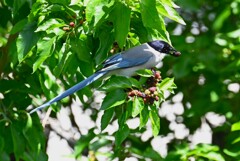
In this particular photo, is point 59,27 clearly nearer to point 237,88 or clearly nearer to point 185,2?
point 185,2

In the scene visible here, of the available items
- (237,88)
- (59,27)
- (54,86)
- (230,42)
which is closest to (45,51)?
(59,27)

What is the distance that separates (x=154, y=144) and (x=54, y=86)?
1.50 metres

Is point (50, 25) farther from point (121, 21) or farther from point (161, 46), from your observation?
point (161, 46)

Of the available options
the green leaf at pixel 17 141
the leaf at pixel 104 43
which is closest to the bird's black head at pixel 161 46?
the leaf at pixel 104 43

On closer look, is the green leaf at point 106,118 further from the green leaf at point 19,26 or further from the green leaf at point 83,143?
the green leaf at point 83,143

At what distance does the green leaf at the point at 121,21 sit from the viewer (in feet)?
9.22

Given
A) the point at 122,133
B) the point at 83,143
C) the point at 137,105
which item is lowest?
the point at 83,143

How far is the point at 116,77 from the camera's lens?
2.92 meters

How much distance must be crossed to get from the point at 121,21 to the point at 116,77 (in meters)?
0.23

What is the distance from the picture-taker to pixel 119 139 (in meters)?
3.00

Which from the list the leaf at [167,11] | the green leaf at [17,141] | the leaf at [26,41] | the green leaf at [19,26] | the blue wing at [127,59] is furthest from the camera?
the green leaf at [17,141]

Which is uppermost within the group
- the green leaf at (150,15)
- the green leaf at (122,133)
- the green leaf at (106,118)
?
the green leaf at (150,15)

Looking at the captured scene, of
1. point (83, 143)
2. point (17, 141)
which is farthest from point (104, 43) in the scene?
point (83, 143)

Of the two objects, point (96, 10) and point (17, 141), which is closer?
point (96, 10)
